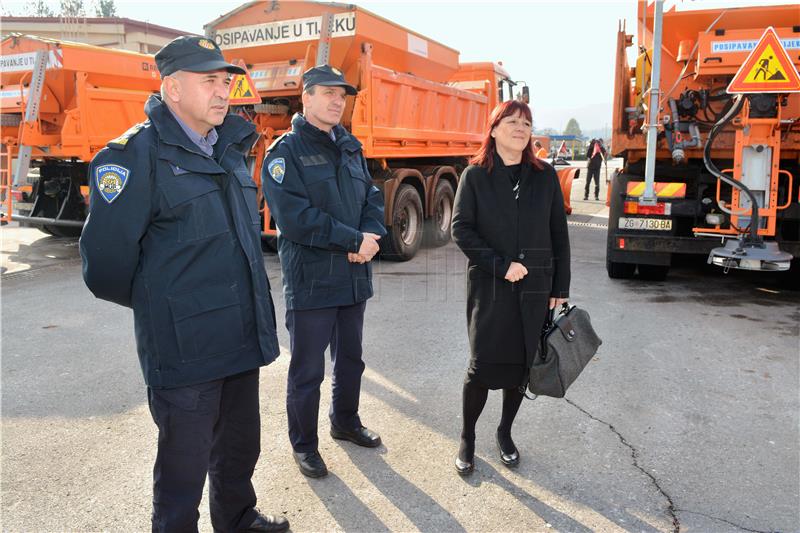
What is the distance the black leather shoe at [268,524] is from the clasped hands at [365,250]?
4.03 ft

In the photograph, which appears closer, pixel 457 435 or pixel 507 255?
pixel 507 255

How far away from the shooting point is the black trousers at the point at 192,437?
81.7 inches

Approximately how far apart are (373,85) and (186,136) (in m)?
5.41

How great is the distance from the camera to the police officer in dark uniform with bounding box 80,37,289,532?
1.95 meters

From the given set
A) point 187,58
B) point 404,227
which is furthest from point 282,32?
point 187,58

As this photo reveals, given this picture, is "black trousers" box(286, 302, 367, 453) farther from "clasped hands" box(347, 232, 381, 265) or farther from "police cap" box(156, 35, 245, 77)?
"police cap" box(156, 35, 245, 77)

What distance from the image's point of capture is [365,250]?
300 centimetres

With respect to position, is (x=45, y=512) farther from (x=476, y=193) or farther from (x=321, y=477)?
(x=476, y=193)

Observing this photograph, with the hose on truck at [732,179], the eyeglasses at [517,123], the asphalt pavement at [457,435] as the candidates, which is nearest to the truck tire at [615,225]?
the hose on truck at [732,179]

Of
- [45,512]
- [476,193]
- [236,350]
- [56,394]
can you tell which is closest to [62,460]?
[45,512]

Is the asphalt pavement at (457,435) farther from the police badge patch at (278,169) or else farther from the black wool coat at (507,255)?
the police badge patch at (278,169)

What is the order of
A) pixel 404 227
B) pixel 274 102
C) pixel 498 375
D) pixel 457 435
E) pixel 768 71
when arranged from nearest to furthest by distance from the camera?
pixel 498 375 → pixel 457 435 → pixel 768 71 → pixel 274 102 → pixel 404 227

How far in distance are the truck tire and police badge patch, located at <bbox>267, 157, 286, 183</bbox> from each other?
469cm

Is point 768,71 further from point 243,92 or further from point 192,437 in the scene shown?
point 192,437
